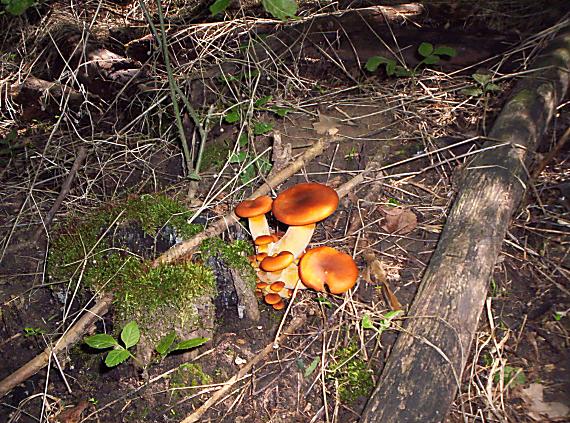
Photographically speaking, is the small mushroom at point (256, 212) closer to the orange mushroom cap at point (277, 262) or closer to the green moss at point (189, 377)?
the orange mushroom cap at point (277, 262)

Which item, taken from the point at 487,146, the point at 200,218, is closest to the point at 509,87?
the point at 487,146

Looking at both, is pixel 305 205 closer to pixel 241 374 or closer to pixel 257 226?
pixel 257 226

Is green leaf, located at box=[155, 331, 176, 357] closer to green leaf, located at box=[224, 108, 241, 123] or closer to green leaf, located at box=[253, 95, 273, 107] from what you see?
green leaf, located at box=[224, 108, 241, 123]

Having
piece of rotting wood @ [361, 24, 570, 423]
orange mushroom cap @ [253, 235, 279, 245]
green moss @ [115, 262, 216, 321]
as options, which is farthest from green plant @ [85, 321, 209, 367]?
piece of rotting wood @ [361, 24, 570, 423]

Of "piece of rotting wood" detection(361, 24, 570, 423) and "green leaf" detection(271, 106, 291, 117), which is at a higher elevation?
"green leaf" detection(271, 106, 291, 117)

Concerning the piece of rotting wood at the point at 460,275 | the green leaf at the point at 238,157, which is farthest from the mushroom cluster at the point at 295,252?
the green leaf at the point at 238,157

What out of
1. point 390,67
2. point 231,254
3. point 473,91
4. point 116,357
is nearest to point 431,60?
point 390,67
